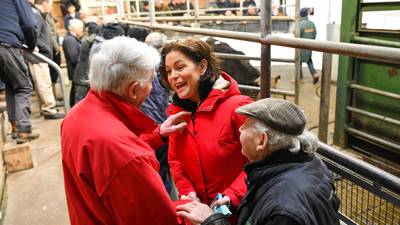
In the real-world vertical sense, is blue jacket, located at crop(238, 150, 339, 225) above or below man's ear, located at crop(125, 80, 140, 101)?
below

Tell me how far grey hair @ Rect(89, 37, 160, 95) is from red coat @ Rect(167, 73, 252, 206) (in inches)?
18.6

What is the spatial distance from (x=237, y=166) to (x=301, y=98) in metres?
5.68

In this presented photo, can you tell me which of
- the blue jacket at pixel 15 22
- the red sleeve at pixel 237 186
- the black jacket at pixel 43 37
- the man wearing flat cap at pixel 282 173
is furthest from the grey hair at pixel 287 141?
the black jacket at pixel 43 37

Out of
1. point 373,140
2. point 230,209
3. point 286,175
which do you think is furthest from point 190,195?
point 373,140

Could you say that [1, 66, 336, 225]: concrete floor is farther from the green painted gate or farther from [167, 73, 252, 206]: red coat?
[167, 73, 252, 206]: red coat

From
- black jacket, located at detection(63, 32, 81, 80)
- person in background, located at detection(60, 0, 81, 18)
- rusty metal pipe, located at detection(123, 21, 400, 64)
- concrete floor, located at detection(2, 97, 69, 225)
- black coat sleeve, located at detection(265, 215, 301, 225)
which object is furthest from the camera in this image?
person in background, located at detection(60, 0, 81, 18)

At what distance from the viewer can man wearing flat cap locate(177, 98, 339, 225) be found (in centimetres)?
112

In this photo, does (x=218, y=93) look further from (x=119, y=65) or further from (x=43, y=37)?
(x=43, y=37)

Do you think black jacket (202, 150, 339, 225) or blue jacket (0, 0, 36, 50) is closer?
black jacket (202, 150, 339, 225)

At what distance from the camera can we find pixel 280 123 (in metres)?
1.26

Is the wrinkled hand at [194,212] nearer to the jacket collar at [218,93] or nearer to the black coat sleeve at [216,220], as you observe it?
the black coat sleeve at [216,220]

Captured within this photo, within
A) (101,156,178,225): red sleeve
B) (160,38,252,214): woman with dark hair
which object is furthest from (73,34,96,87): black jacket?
(101,156,178,225): red sleeve

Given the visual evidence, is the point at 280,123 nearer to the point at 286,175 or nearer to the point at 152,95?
the point at 286,175

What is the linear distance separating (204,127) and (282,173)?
0.66 meters
